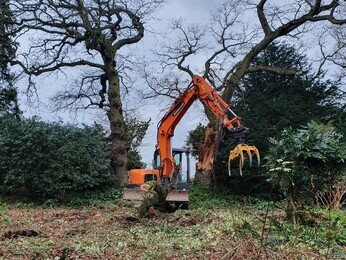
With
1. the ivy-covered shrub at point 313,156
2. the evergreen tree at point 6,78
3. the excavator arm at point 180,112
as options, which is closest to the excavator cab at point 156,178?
the excavator arm at point 180,112

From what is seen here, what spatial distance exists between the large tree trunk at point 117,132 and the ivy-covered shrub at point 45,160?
5.52 feet

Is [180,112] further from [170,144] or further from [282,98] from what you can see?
[282,98]

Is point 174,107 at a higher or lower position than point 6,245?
higher

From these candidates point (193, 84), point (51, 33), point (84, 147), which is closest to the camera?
point (193, 84)

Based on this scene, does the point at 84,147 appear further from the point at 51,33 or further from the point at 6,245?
the point at 6,245

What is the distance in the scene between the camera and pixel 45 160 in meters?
12.2

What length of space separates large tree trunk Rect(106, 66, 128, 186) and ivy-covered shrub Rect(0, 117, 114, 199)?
168cm

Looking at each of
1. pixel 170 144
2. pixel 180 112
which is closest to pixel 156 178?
pixel 170 144

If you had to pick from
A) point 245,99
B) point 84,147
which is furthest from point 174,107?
point 245,99

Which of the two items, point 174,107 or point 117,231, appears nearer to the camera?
point 117,231

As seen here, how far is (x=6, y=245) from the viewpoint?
5008 mm

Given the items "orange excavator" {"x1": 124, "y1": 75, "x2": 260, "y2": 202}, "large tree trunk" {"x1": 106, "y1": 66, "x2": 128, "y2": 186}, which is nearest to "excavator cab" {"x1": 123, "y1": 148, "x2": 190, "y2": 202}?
"orange excavator" {"x1": 124, "y1": 75, "x2": 260, "y2": 202}

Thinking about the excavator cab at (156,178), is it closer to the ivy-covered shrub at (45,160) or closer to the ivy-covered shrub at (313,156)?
the ivy-covered shrub at (45,160)

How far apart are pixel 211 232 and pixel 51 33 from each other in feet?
40.6
